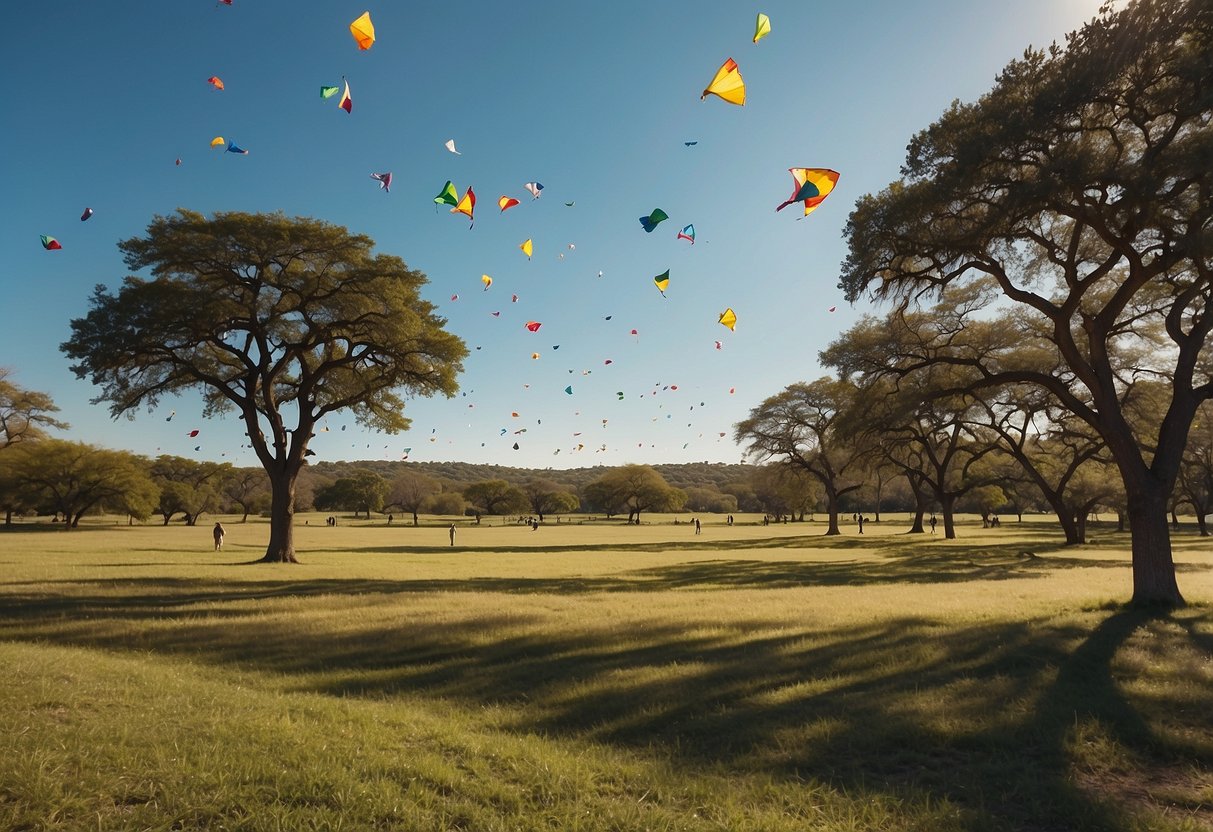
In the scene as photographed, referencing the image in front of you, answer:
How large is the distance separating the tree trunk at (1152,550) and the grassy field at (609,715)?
2.19 ft

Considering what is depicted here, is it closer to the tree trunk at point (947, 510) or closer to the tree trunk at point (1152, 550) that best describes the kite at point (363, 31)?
the tree trunk at point (1152, 550)

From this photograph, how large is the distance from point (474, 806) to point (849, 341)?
1499 inches

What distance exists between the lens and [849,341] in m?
38.8

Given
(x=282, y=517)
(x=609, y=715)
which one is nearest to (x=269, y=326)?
(x=282, y=517)

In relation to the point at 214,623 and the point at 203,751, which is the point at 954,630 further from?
the point at 214,623

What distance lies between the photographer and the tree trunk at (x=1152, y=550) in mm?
13453

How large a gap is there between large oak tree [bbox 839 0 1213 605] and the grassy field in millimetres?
4248

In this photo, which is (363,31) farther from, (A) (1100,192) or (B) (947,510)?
(B) (947,510)

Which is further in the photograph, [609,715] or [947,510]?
[947,510]

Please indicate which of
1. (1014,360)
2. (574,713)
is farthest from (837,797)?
(1014,360)

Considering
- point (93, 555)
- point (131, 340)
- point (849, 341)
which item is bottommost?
point (93, 555)

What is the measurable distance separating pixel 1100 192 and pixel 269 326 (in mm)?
29012

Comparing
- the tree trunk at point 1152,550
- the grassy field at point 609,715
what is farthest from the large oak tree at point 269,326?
the tree trunk at point 1152,550

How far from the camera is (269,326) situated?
2848 centimetres
